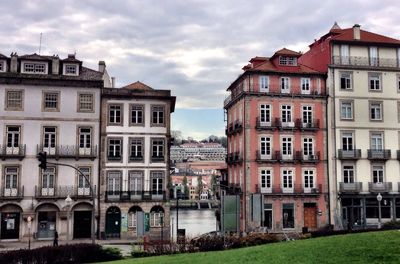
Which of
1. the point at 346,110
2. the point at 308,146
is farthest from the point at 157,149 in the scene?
the point at 346,110

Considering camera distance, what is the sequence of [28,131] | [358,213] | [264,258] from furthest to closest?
[358,213] < [28,131] < [264,258]

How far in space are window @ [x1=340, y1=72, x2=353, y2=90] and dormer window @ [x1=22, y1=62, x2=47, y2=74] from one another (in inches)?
1245

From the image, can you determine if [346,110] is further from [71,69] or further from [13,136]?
[13,136]

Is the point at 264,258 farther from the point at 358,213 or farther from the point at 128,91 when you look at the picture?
the point at 358,213

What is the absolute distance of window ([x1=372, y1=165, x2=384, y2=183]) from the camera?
50656mm

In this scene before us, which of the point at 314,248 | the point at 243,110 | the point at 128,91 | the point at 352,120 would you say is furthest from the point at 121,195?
the point at 314,248

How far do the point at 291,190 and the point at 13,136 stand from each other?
28.7m

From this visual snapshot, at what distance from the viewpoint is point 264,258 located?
687 inches

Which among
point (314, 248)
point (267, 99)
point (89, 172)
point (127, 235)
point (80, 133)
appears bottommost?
point (127, 235)

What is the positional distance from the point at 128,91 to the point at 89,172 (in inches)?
350

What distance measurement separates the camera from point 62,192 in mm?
44062

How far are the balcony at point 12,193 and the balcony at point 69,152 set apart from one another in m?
4.03

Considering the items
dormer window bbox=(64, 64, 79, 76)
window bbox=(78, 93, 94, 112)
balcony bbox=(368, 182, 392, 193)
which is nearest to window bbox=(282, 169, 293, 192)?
balcony bbox=(368, 182, 392, 193)

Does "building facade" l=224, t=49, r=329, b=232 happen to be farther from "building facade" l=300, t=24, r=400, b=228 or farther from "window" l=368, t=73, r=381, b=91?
"window" l=368, t=73, r=381, b=91
